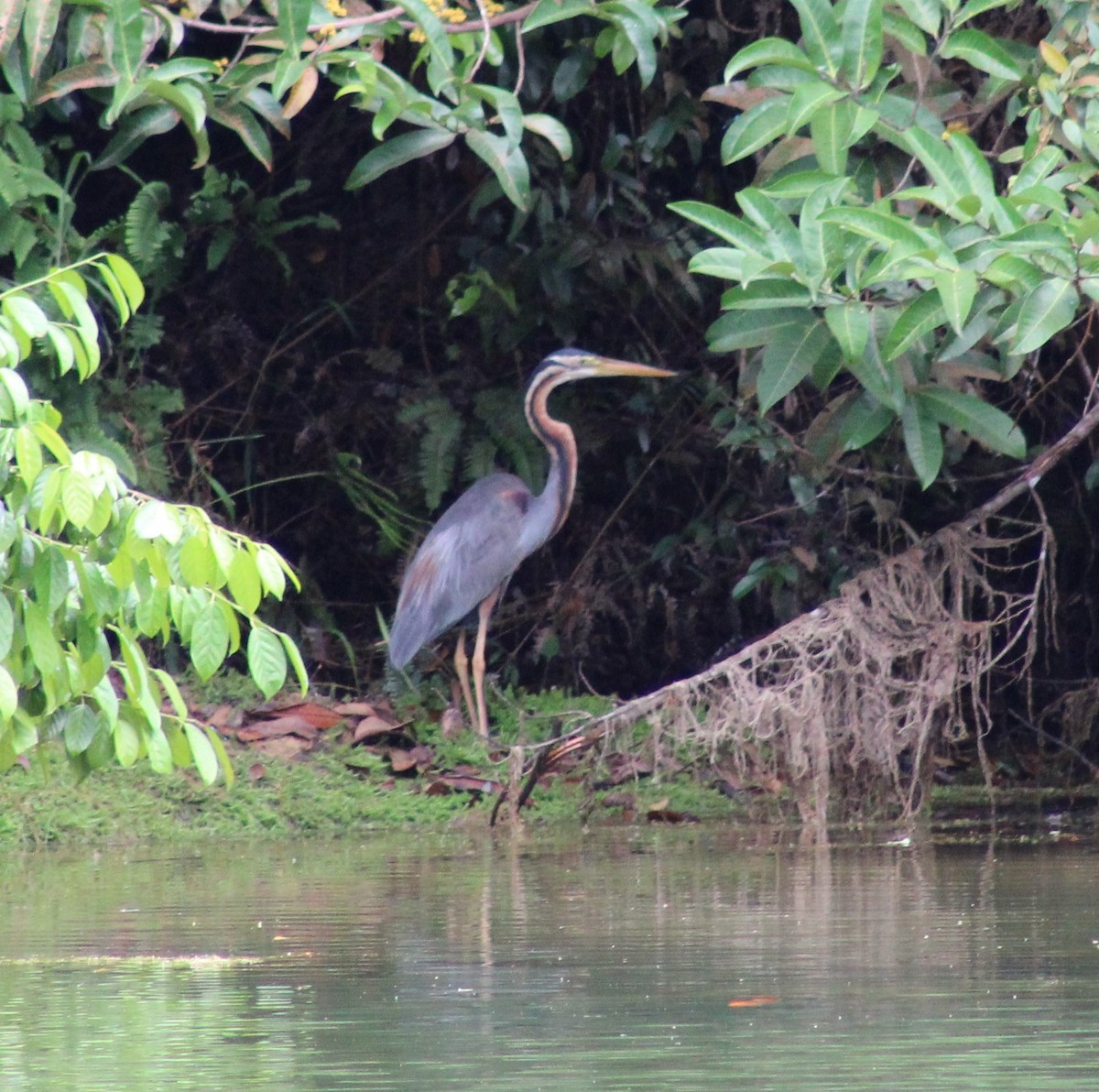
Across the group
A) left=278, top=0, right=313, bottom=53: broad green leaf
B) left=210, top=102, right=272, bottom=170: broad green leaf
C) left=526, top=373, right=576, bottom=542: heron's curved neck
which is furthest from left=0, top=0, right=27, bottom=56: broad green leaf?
left=526, top=373, right=576, bottom=542: heron's curved neck

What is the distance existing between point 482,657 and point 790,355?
135 inches

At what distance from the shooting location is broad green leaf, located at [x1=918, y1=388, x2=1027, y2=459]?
624 centimetres

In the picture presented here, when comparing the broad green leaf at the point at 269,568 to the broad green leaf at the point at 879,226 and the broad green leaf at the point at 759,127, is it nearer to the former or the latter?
the broad green leaf at the point at 879,226

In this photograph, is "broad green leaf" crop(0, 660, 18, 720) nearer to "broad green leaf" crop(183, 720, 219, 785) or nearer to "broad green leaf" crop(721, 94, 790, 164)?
"broad green leaf" crop(183, 720, 219, 785)

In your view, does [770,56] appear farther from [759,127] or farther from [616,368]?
[616,368]

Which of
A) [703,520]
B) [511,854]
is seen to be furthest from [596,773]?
[703,520]

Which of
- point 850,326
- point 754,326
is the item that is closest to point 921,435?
point 754,326

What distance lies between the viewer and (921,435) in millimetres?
6301

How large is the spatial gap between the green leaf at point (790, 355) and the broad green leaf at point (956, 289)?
0.83m

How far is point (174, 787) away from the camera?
767 cm

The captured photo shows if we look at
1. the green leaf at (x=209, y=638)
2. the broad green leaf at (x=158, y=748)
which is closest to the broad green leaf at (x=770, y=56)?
the green leaf at (x=209, y=638)

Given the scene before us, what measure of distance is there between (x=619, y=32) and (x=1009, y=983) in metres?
3.34

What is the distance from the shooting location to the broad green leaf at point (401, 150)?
6.37m

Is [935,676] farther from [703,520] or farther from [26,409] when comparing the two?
[26,409]
